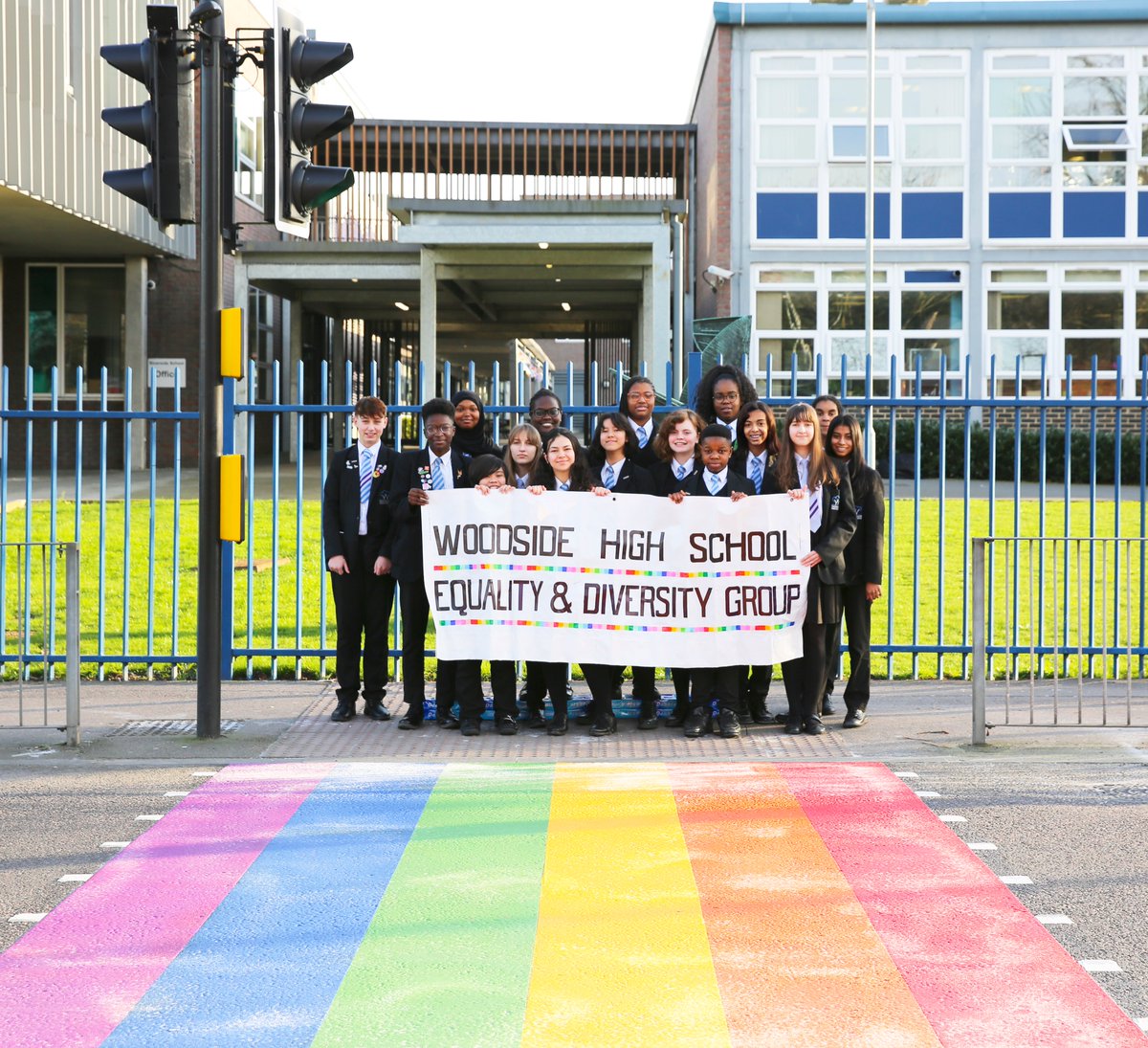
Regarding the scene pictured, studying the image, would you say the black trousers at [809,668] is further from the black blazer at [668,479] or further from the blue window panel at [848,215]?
the blue window panel at [848,215]

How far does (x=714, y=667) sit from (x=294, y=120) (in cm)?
390

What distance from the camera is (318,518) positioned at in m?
18.1

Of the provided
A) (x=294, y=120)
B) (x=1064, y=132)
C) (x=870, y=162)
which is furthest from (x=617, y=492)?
(x=1064, y=132)

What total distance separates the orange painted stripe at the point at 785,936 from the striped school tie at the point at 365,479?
2944 mm

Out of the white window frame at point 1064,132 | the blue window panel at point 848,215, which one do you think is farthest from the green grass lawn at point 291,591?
the white window frame at point 1064,132

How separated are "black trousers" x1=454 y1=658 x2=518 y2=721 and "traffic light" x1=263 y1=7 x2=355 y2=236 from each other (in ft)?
9.05

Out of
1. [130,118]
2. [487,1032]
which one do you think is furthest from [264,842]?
[130,118]

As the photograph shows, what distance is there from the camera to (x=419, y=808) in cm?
687

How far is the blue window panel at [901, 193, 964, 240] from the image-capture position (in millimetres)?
31406

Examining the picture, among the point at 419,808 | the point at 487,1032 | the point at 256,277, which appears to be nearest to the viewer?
the point at 487,1032

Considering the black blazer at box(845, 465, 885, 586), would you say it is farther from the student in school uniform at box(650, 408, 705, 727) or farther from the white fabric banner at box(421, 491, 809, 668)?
the student in school uniform at box(650, 408, 705, 727)

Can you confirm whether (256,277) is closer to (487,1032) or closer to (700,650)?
(700,650)

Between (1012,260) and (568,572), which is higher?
(1012,260)

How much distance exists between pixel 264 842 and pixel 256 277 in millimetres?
23401
